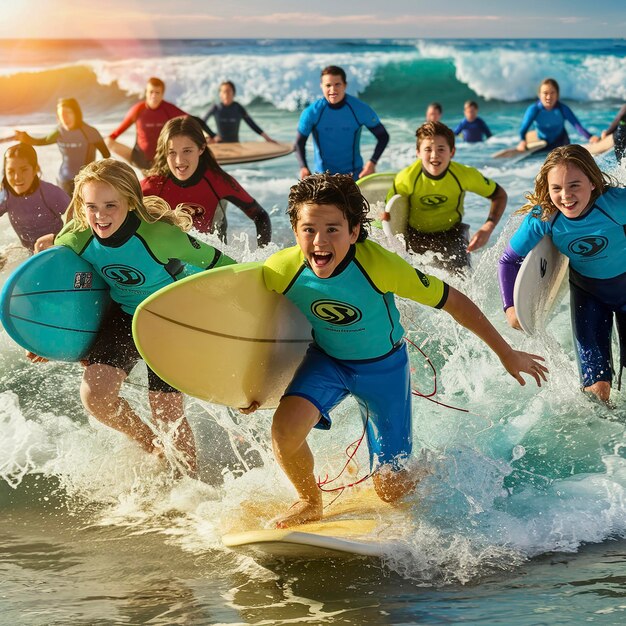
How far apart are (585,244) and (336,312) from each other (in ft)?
5.81

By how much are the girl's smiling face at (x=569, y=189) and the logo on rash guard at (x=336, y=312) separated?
4.91ft

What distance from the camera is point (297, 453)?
12.1 feet

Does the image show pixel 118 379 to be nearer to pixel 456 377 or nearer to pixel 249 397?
pixel 249 397

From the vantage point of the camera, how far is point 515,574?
3.55 meters

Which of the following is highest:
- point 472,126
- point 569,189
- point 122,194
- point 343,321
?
point 472,126

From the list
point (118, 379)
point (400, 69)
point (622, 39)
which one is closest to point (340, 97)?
point (118, 379)

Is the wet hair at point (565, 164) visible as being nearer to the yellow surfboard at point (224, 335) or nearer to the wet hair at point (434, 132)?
the yellow surfboard at point (224, 335)

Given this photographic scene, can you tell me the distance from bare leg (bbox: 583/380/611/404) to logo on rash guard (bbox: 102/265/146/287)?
2.59m

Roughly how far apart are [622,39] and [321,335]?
3635 cm

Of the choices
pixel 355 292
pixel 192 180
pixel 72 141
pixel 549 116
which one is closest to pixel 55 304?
pixel 355 292

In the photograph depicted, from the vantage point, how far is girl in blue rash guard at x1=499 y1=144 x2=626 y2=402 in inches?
180

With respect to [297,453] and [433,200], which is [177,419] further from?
[433,200]

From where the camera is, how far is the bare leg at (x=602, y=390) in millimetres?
5074

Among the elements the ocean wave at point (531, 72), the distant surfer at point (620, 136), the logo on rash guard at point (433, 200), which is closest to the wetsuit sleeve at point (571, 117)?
the distant surfer at point (620, 136)
